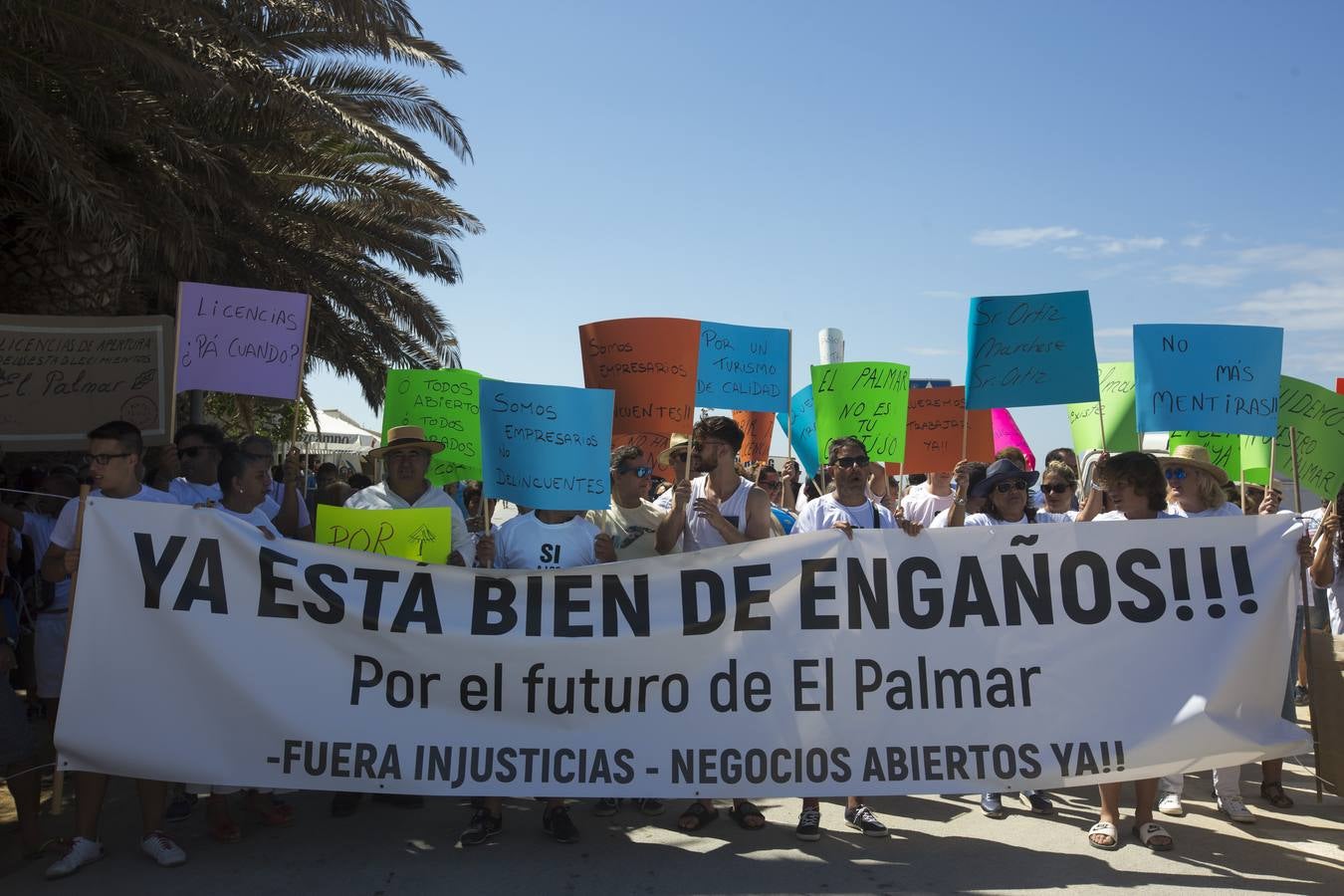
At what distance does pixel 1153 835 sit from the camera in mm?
5094

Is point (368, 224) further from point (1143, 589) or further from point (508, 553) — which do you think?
point (1143, 589)

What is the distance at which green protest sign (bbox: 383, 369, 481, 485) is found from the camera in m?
6.96

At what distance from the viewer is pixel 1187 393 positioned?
6.20 metres

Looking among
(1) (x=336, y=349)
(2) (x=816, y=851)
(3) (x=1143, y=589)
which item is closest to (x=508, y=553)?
(2) (x=816, y=851)

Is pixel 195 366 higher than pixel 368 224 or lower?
lower

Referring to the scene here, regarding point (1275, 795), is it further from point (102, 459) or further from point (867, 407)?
point (102, 459)

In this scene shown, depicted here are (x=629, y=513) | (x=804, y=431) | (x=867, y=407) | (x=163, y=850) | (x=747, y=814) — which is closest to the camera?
(x=163, y=850)

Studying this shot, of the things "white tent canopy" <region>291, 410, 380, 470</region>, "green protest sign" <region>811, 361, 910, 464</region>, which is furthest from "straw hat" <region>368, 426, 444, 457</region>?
"white tent canopy" <region>291, 410, 380, 470</region>

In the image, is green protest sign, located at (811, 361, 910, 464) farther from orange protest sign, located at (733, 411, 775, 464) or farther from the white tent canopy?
the white tent canopy

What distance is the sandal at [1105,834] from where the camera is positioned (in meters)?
5.09

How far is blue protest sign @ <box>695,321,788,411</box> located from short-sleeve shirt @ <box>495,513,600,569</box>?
1626 mm

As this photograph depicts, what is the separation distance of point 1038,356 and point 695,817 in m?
3.34

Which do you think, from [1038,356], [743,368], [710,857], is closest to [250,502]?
[710,857]

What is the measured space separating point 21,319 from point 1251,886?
7400 mm
